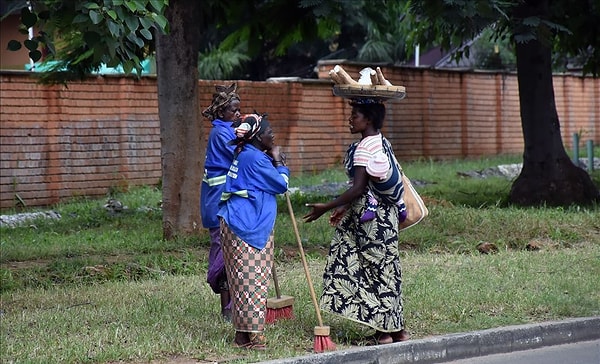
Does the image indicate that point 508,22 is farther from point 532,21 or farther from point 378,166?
point 378,166

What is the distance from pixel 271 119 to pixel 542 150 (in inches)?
255

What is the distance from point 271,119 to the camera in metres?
20.6

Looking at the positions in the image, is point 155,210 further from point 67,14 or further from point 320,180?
point 67,14

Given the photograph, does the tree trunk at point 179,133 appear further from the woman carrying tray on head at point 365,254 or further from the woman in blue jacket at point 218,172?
the woman carrying tray on head at point 365,254

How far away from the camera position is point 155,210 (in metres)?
16.0

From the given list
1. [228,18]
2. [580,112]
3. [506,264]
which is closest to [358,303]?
[506,264]

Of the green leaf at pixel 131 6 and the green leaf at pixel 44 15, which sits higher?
the green leaf at pixel 44 15

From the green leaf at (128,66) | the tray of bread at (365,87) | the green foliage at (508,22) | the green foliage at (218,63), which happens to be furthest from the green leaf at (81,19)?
the green foliage at (218,63)

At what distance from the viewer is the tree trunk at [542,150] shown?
51.2 feet

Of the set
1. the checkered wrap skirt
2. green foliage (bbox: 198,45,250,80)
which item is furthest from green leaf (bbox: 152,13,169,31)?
green foliage (bbox: 198,45,250,80)

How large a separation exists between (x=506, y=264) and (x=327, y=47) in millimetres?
24536

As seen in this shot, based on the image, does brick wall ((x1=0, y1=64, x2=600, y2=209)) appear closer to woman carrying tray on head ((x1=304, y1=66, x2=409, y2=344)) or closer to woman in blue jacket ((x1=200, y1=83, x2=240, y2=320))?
woman in blue jacket ((x1=200, y1=83, x2=240, y2=320))

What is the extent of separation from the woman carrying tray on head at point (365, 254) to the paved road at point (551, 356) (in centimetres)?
76

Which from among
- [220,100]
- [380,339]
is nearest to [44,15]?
[220,100]
